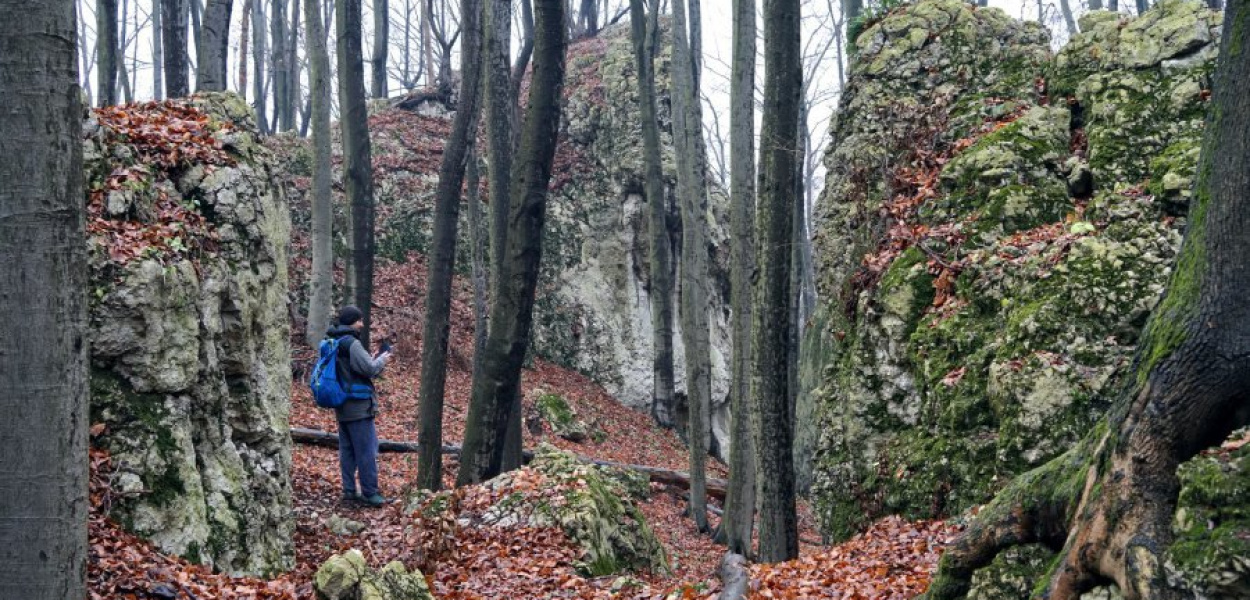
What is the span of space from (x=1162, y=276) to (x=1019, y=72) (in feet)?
13.9

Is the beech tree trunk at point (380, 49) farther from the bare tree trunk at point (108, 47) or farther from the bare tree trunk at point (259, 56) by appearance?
the bare tree trunk at point (108, 47)

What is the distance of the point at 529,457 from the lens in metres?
14.3

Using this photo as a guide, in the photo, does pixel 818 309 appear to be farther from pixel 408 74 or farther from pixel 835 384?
pixel 408 74

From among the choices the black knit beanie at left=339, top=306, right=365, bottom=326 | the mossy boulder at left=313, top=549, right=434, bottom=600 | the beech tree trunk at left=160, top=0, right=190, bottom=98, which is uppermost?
the beech tree trunk at left=160, top=0, right=190, bottom=98

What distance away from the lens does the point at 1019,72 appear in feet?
33.7

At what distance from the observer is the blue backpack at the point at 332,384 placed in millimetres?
8672

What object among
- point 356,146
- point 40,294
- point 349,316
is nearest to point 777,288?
point 349,316

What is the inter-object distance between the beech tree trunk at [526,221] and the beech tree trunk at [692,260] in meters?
5.66

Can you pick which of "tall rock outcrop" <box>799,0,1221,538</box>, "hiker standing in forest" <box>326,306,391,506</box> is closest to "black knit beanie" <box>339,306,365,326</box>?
"hiker standing in forest" <box>326,306,391,506</box>

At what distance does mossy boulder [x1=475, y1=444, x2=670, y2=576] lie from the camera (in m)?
7.86

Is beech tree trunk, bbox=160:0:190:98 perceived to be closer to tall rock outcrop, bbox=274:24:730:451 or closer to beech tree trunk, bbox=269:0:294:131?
tall rock outcrop, bbox=274:24:730:451

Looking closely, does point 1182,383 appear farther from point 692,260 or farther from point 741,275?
point 692,260

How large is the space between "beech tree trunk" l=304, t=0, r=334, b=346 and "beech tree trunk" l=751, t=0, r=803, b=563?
9.08 meters

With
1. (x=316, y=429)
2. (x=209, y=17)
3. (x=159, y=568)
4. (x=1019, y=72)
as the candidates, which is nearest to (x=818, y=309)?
(x=1019, y=72)
